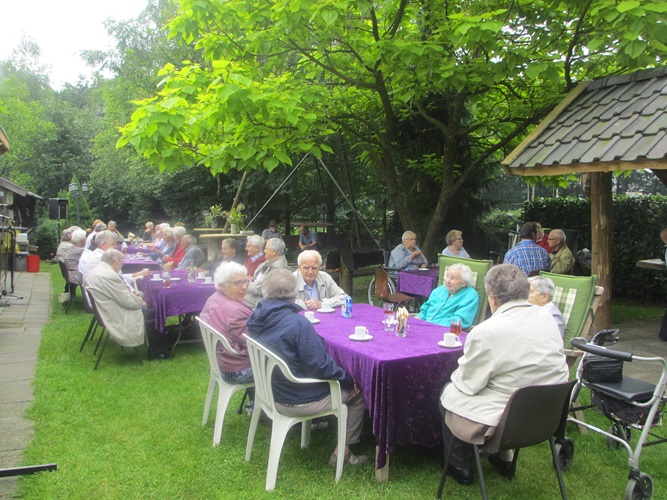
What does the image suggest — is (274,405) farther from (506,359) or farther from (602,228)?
(602,228)

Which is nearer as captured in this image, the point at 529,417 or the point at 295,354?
the point at 529,417

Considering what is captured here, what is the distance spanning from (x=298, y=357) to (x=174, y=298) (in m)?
3.33

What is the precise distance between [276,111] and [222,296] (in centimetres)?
281

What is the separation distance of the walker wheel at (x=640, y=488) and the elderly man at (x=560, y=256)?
4885 millimetres

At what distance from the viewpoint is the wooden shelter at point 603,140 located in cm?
479

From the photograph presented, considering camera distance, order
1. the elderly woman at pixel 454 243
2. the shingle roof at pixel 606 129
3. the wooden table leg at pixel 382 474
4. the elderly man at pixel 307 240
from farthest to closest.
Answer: the elderly man at pixel 307 240 < the elderly woman at pixel 454 243 < the shingle roof at pixel 606 129 < the wooden table leg at pixel 382 474

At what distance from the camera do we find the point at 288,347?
319cm

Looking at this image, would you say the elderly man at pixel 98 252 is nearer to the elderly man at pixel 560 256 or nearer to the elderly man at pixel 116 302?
the elderly man at pixel 116 302

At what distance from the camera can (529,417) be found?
2.69 metres

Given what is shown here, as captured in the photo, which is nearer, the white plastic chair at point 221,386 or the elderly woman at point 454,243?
the white plastic chair at point 221,386

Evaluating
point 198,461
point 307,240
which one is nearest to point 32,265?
point 307,240

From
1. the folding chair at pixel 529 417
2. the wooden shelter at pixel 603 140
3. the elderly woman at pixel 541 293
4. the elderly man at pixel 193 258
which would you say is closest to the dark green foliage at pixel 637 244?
the wooden shelter at pixel 603 140

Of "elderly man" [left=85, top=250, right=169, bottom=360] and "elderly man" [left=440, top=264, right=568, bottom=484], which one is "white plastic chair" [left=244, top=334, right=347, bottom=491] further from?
"elderly man" [left=85, top=250, right=169, bottom=360]

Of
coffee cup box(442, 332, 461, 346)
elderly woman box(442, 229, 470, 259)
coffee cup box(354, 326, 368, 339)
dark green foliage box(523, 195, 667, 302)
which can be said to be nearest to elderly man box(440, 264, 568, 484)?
coffee cup box(442, 332, 461, 346)
